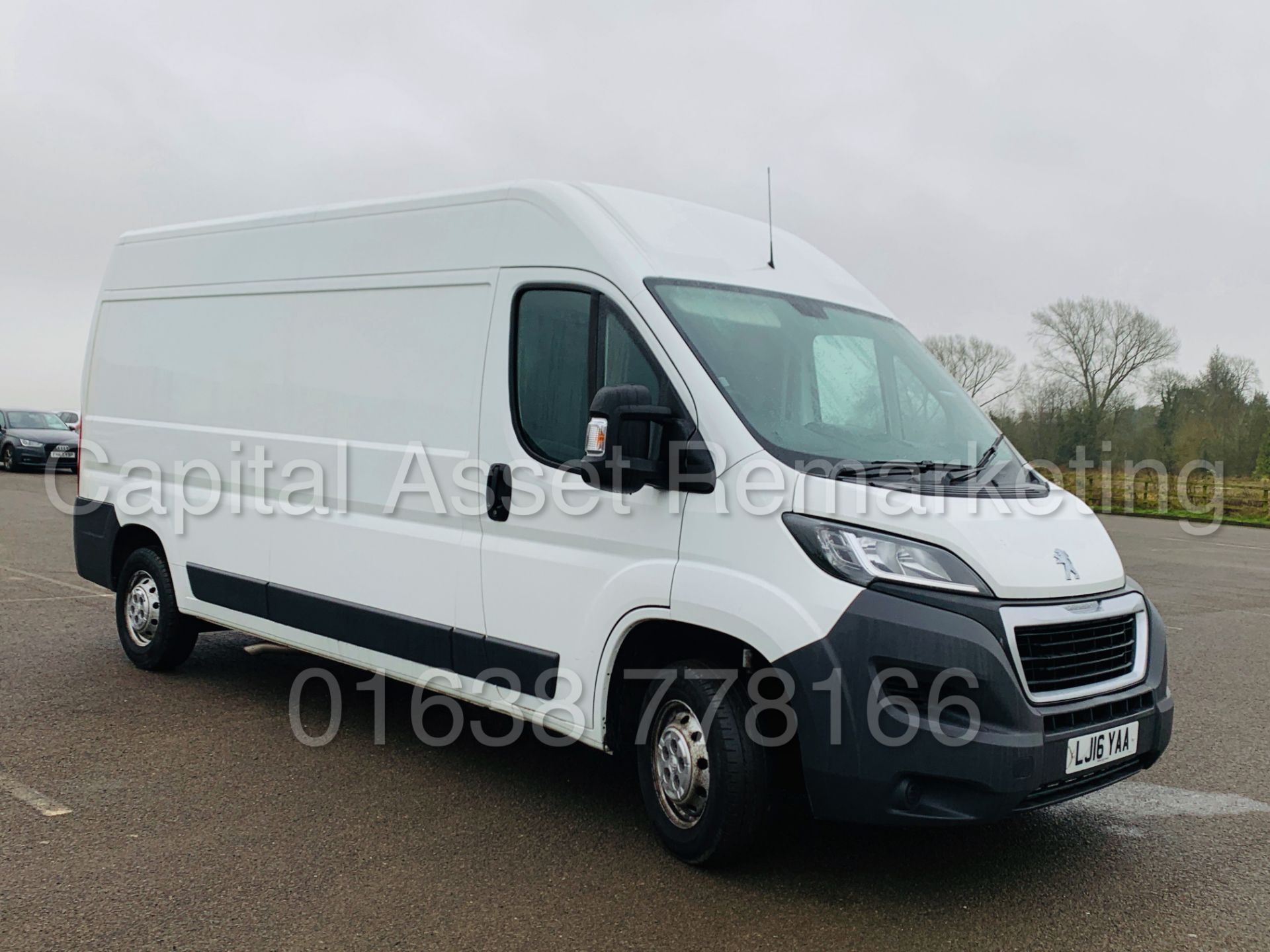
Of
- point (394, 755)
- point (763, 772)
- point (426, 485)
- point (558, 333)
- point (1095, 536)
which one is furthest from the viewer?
point (394, 755)

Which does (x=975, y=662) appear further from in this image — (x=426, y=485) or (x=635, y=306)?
(x=426, y=485)

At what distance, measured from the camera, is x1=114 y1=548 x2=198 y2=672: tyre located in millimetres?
7215

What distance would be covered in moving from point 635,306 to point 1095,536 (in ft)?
6.46

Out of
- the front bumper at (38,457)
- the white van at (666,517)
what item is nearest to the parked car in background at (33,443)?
the front bumper at (38,457)

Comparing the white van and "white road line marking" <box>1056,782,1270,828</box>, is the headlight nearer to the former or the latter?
the white van

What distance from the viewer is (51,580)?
36.6ft

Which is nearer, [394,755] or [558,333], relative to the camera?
[558,333]

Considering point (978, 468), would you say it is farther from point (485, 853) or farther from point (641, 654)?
point (485, 853)

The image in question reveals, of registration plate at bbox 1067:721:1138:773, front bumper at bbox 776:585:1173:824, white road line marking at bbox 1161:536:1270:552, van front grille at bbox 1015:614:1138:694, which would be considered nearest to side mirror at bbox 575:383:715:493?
front bumper at bbox 776:585:1173:824

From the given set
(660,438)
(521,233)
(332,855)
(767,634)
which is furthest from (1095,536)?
(332,855)

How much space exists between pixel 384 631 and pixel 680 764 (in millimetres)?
1826

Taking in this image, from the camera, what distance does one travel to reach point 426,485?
5375 mm

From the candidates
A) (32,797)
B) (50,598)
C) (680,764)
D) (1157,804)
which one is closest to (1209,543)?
(1157,804)

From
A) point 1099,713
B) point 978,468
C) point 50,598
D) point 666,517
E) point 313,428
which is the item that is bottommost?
point 50,598
